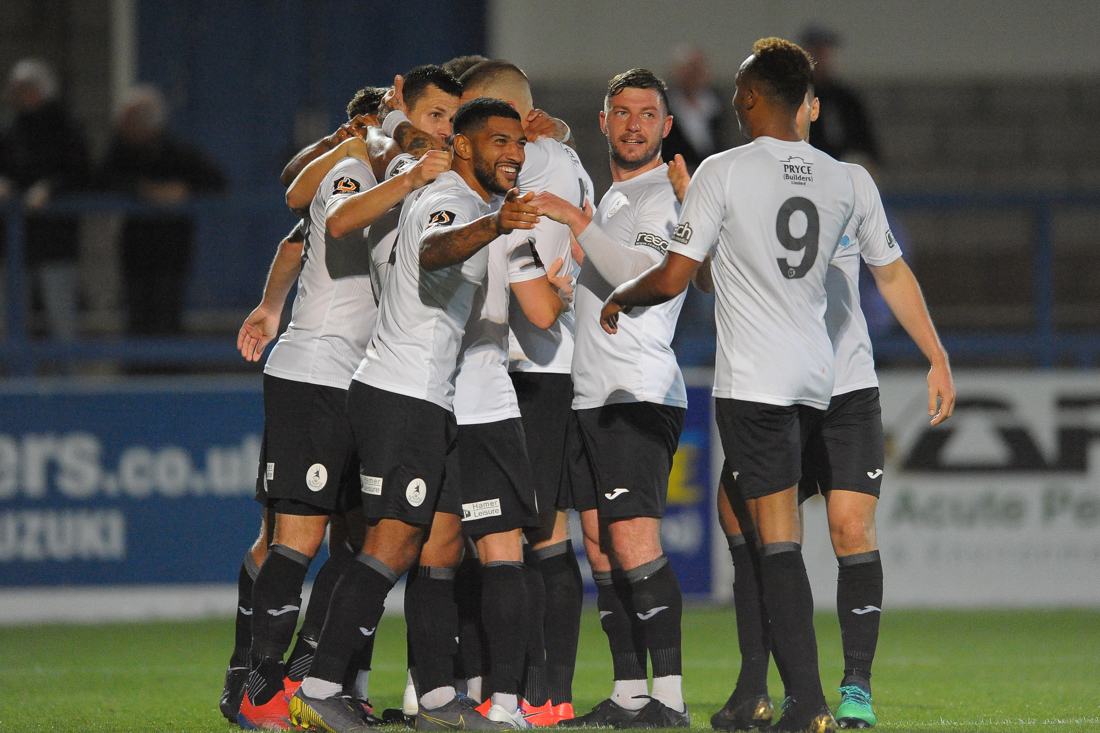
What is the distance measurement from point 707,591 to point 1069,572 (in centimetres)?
231

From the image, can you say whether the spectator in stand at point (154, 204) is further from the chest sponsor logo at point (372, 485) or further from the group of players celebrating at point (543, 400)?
the chest sponsor logo at point (372, 485)

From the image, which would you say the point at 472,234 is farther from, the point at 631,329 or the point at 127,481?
the point at 127,481

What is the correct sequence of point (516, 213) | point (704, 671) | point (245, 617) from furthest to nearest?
point (704, 671) → point (245, 617) → point (516, 213)

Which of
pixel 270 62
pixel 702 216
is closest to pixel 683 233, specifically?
pixel 702 216

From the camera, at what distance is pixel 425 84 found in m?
5.17

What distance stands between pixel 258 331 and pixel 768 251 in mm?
2130

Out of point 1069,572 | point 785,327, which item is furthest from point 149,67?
point 785,327

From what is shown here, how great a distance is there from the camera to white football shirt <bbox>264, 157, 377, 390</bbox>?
522cm

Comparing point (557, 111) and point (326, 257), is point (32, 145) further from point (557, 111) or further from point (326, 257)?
point (326, 257)

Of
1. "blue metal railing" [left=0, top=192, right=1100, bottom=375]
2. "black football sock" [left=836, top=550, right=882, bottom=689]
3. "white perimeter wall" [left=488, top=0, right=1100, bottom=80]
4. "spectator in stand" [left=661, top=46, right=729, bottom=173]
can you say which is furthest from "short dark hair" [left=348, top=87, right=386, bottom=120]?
"white perimeter wall" [left=488, top=0, right=1100, bottom=80]

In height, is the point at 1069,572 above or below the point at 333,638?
below

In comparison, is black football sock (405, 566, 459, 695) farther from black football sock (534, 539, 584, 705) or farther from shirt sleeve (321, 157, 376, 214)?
shirt sleeve (321, 157, 376, 214)

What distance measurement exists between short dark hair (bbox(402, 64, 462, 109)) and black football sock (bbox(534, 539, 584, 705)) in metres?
1.68

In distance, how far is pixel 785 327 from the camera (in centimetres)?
464
